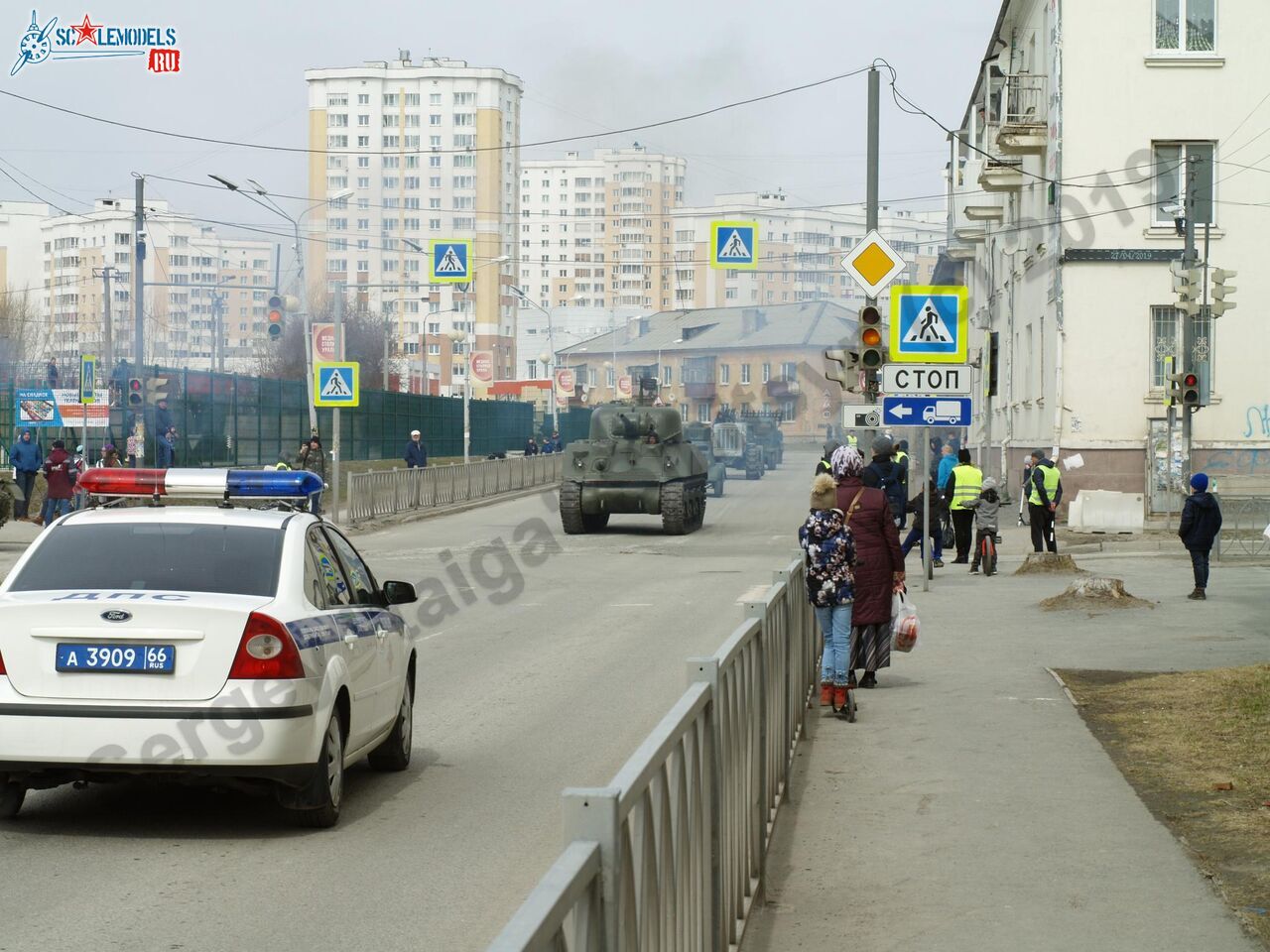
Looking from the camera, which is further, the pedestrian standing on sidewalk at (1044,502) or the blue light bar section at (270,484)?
the pedestrian standing on sidewalk at (1044,502)

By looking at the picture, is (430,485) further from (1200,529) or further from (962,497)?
(1200,529)

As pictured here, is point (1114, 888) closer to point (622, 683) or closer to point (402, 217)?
point (622, 683)

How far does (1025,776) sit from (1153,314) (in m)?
28.3

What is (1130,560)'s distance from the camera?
1118 inches

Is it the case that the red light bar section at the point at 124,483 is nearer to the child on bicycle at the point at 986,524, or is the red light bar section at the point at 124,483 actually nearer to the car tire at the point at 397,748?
the car tire at the point at 397,748

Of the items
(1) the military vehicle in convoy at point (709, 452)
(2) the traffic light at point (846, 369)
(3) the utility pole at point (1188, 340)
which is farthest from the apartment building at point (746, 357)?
(2) the traffic light at point (846, 369)

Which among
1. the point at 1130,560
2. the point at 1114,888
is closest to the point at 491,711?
the point at 1114,888

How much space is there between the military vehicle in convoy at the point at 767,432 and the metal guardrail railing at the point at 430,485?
9.48 meters

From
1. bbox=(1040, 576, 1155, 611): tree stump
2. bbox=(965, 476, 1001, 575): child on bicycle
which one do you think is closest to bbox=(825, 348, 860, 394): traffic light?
bbox=(1040, 576, 1155, 611): tree stump

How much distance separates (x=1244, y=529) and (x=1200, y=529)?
984cm

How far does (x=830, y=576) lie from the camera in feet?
37.6

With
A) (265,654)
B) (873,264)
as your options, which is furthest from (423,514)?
(265,654)

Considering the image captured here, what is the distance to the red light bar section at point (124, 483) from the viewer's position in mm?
9102

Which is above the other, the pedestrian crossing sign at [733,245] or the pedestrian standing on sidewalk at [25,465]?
the pedestrian crossing sign at [733,245]
